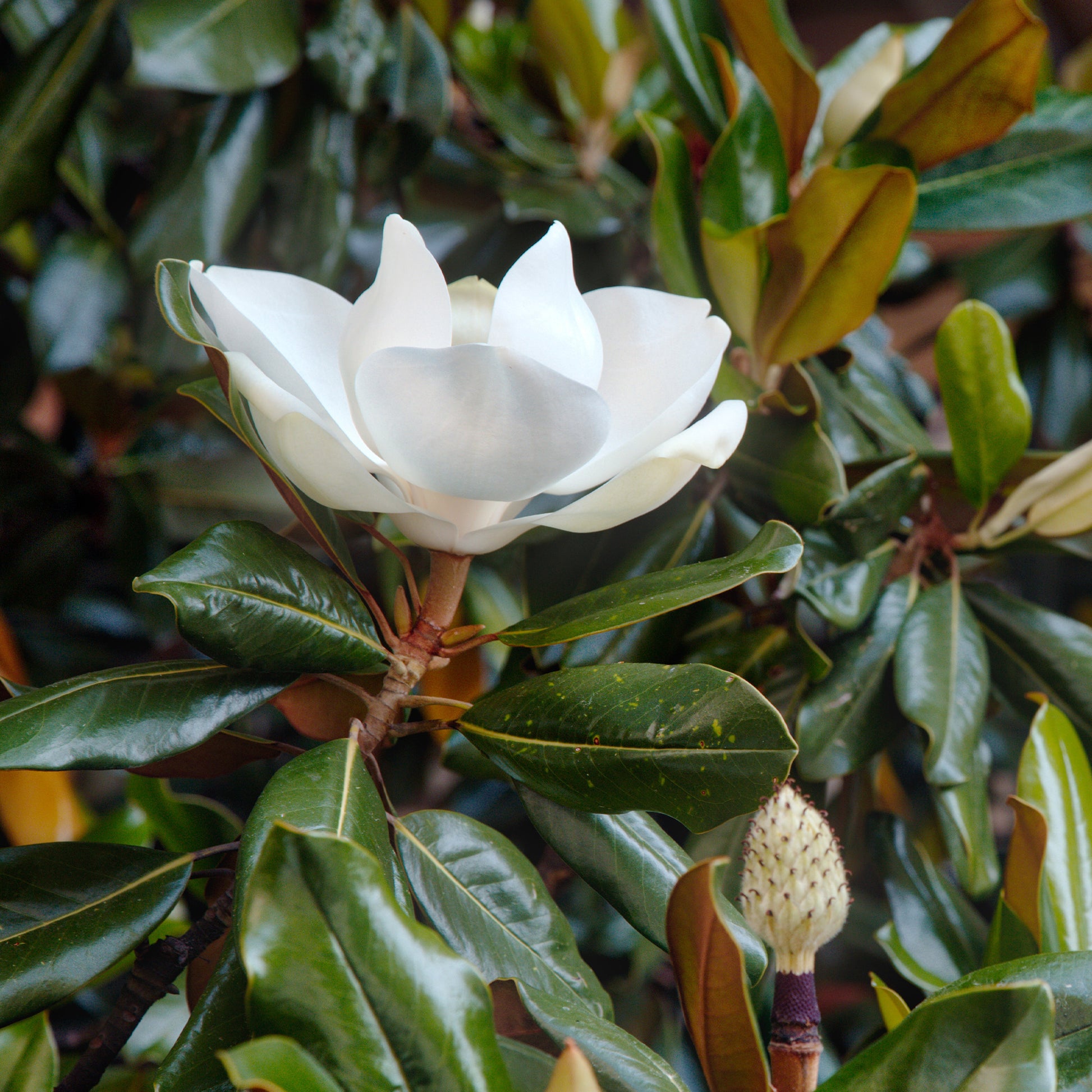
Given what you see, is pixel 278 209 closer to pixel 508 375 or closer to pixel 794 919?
pixel 508 375

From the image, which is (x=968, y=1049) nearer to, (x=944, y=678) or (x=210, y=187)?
(x=944, y=678)

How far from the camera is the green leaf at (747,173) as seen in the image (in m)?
0.69

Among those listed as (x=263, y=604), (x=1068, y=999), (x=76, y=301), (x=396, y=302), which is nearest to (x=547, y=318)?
(x=396, y=302)

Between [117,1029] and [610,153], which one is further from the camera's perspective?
[610,153]

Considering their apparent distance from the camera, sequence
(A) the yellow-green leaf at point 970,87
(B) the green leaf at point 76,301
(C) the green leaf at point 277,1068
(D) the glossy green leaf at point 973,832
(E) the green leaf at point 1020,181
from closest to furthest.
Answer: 1. (C) the green leaf at point 277,1068
2. (D) the glossy green leaf at point 973,832
3. (A) the yellow-green leaf at point 970,87
4. (E) the green leaf at point 1020,181
5. (B) the green leaf at point 76,301

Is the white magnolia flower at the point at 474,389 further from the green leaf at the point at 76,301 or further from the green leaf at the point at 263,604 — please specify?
the green leaf at the point at 76,301

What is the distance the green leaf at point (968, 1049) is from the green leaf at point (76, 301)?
3.45 ft

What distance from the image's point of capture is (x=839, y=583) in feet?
2.07

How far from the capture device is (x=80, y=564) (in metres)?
1.30

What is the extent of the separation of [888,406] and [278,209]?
713 millimetres

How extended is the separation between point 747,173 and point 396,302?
1.34 ft

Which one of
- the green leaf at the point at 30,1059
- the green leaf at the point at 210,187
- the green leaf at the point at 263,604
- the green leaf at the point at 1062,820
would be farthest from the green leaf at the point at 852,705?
the green leaf at the point at 210,187

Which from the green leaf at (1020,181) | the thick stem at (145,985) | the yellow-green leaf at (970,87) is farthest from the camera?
the green leaf at (1020,181)

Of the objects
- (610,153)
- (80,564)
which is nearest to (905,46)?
(610,153)
